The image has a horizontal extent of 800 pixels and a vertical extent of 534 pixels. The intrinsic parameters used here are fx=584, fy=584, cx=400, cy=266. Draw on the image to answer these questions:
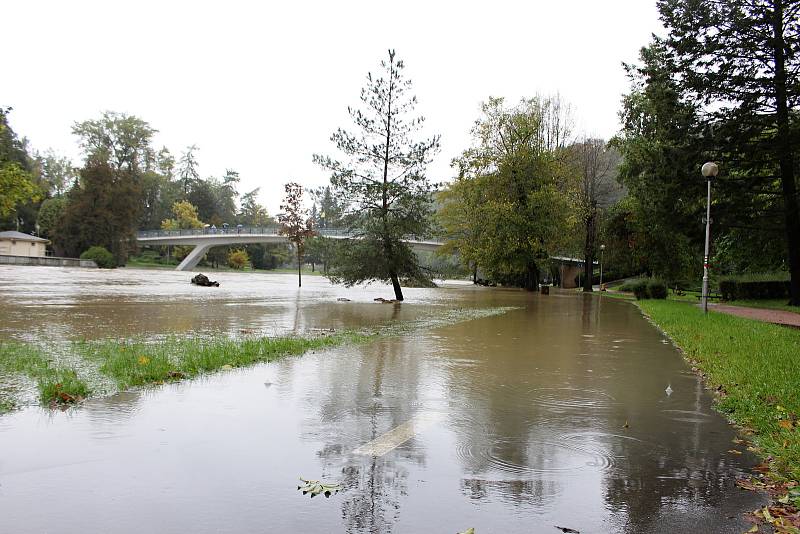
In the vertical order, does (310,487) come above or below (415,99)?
below

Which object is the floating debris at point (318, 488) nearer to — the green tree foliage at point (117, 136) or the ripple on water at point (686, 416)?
the ripple on water at point (686, 416)

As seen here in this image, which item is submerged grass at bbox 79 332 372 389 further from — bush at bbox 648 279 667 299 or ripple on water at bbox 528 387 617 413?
bush at bbox 648 279 667 299

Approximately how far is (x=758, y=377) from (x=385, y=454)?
5.66 m

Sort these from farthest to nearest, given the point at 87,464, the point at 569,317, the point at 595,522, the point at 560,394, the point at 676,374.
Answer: the point at 569,317 → the point at 676,374 → the point at 560,394 → the point at 87,464 → the point at 595,522

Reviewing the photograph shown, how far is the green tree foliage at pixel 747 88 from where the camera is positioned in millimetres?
24406

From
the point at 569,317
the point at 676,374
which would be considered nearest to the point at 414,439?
the point at 676,374

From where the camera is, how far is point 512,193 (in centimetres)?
4250

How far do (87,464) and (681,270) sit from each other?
48.1m

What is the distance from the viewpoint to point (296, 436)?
4.98 m

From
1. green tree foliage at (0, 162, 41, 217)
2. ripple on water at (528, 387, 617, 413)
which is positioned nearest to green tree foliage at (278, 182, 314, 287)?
green tree foliage at (0, 162, 41, 217)

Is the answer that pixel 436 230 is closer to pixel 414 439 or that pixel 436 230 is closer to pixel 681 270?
pixel 414 439

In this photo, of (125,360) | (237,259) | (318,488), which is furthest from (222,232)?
(318,488)

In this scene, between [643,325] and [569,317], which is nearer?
[643,325]

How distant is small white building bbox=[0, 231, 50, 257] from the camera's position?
72000 millimetres
